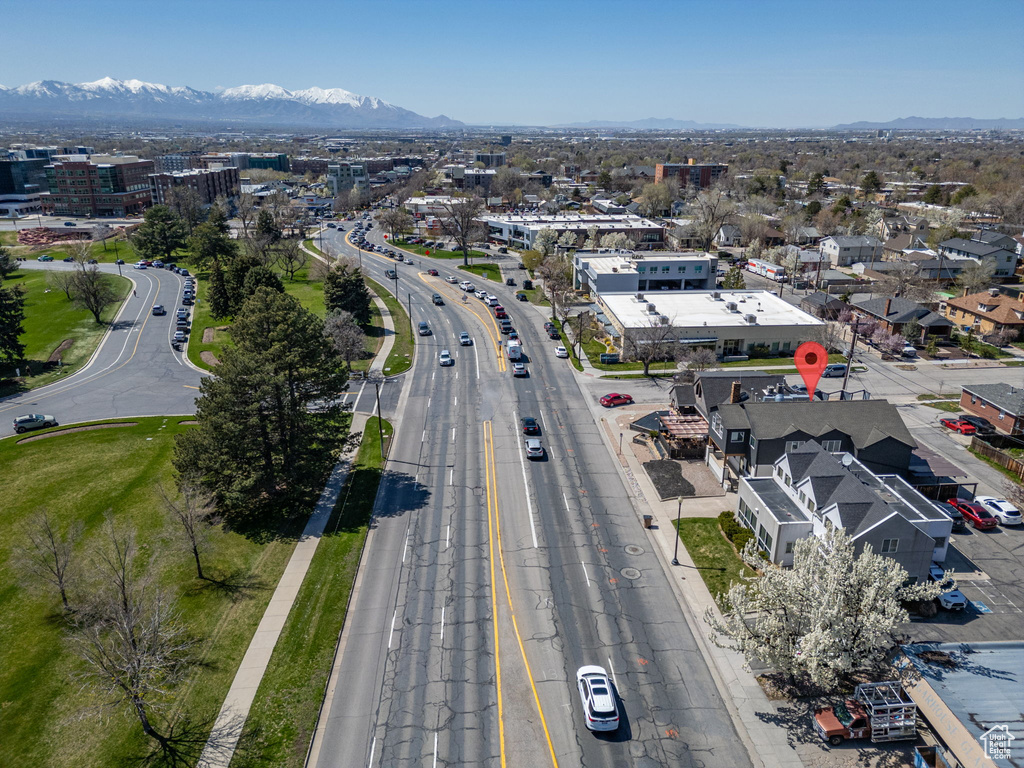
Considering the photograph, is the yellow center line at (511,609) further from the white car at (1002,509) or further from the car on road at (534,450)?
the white car at (1002,509)

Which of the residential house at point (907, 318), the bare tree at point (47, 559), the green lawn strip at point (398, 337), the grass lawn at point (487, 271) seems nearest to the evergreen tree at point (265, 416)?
the bare tree at point (47, 559)

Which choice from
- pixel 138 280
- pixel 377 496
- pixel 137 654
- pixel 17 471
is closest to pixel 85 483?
pixel 17 471

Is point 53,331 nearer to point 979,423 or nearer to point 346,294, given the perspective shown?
point 346,294

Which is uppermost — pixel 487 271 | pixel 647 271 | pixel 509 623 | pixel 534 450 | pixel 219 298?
pixel 647 271

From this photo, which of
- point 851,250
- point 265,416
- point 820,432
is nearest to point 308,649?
point 265,416

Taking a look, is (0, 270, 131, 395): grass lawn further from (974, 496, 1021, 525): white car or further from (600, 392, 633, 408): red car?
(974, 496, 1021, 525): white car

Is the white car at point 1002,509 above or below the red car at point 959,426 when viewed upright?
below
